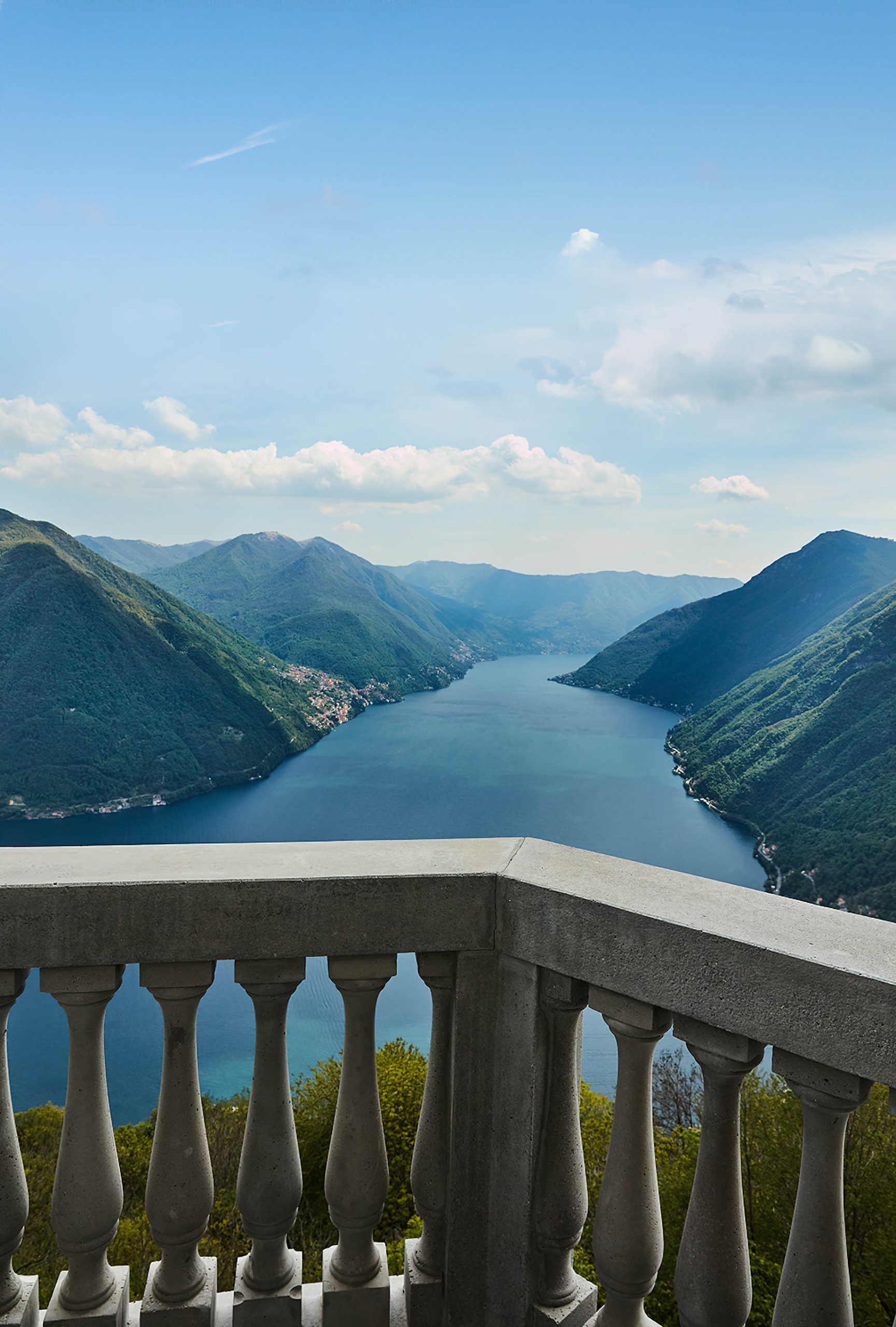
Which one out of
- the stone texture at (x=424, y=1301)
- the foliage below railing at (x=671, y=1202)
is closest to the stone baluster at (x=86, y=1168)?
the foliage below railing at (x=671, y=1202)

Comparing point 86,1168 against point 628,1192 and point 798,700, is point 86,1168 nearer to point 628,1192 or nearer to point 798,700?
point 628,1192

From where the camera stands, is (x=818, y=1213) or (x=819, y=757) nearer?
(x=818, y=1213)

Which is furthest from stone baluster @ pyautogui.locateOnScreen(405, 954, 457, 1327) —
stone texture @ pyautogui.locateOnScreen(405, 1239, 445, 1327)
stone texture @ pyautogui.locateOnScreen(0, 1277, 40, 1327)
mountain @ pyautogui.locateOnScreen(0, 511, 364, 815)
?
mountain @ pyautogui.locateOnScreen(0, 511, 364, 815)

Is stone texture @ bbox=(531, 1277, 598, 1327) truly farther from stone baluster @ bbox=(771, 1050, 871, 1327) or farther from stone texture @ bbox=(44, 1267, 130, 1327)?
stone texture @ bbox=(44, 1267, 130, 1327)

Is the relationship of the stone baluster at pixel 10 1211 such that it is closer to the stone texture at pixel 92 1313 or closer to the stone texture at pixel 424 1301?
the stone texture at pixel 92 1313

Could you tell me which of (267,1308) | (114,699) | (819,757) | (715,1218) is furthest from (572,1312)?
(114,699)

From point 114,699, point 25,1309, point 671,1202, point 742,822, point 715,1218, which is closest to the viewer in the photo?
point 715,1218

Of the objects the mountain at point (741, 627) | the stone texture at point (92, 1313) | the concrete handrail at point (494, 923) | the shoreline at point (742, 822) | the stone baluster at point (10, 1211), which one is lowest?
the shoreline at point (742, 822)

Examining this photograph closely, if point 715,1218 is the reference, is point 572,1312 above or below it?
below
